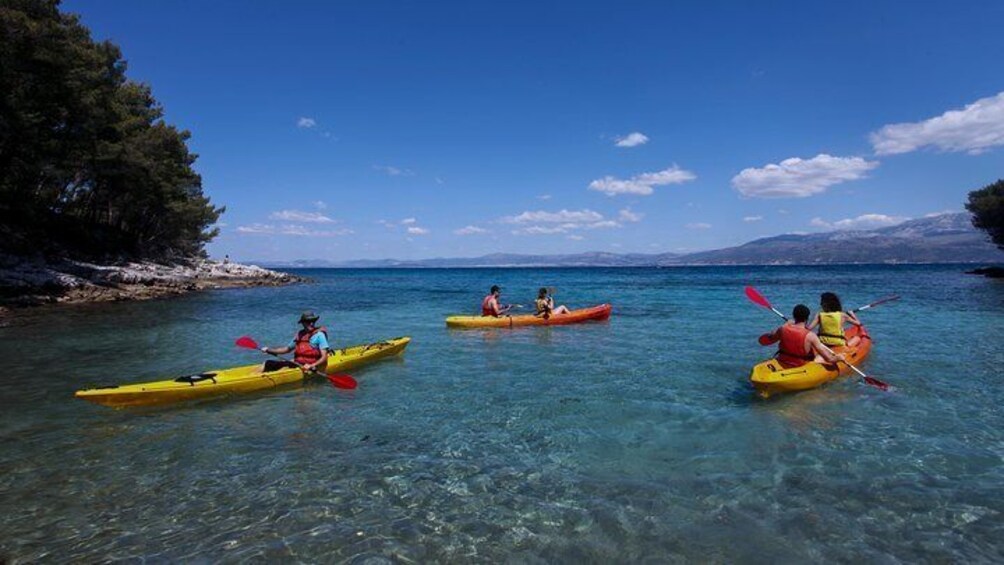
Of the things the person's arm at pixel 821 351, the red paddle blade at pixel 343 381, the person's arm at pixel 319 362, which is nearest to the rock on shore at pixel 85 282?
the person's arm at pixel 319 362

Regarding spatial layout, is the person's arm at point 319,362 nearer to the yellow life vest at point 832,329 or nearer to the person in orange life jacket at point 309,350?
the person in orange life jacket at point 309,350

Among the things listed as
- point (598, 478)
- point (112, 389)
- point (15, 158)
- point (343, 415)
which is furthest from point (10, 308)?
point (598, 478)

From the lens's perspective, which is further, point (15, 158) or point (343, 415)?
point (15, 158)

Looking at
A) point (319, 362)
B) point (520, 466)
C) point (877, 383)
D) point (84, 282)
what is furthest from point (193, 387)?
point (84, 282)

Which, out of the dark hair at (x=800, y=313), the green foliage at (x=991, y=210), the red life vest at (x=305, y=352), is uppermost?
the green foliage at (x=991, y=210)

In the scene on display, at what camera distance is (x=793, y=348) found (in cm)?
1064

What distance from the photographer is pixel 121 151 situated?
1195 inches

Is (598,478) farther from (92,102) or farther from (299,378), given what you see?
(92,102)

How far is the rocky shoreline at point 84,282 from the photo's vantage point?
2762 cm

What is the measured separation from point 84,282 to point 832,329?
120 feet

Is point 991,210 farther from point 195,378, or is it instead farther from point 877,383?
point 195,378

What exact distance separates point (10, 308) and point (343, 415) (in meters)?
24.1

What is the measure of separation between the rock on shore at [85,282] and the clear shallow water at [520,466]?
17.6 meters

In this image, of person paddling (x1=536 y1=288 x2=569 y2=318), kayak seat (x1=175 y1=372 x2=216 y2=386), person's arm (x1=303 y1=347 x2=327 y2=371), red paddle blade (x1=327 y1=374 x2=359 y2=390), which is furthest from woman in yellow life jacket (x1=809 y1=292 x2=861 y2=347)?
kayak seat (x1=175 y1=372 x2=216 y2=386)
